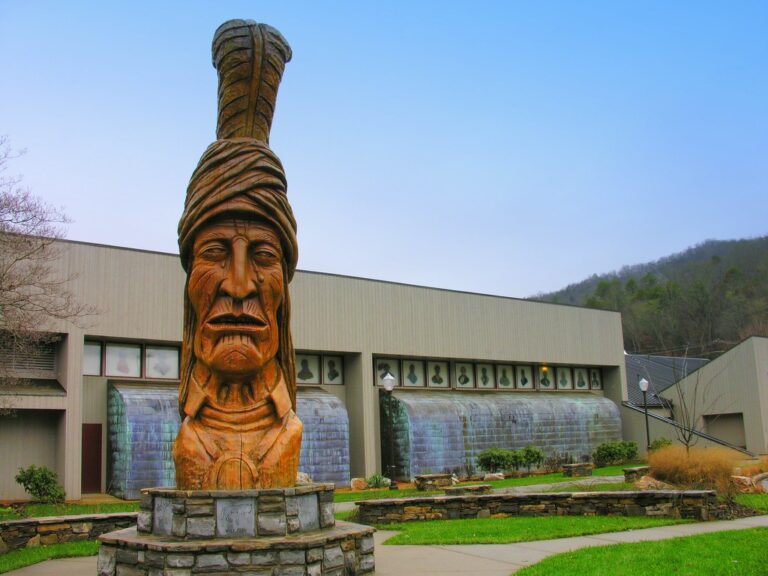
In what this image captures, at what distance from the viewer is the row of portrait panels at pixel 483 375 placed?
89.9 ft

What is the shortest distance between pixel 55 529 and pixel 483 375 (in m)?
21.1

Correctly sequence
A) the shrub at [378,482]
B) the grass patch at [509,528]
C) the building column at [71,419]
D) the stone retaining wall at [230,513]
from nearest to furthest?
the stone retaining wall at [230,513]
the grass patch at [509,528]
the building column at [71,419]
the shrub at [378,482]

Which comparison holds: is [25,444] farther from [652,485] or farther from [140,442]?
[652,485]

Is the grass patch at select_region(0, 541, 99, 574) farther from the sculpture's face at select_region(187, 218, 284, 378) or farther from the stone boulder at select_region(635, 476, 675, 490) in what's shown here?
the stone boulder at select_region(635, 476, 675, 490)

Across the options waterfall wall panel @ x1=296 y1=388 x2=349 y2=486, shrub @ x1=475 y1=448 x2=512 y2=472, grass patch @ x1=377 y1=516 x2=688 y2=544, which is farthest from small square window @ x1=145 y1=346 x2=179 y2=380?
grass patch @ x1=377 y1=516 x2=688 y2=544

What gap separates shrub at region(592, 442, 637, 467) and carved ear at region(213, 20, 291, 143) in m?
24.6

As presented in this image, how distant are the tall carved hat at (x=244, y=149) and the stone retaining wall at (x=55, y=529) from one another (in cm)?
535

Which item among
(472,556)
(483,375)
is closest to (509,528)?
(472,556)

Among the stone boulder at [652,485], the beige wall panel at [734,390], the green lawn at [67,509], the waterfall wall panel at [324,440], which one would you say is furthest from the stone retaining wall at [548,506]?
the beige wall panel at [734,390]

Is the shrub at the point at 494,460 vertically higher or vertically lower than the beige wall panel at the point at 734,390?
lower

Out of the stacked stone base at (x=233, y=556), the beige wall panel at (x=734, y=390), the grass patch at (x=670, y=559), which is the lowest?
the grass patch at (x=670, y=559)

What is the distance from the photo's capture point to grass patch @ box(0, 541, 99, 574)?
30.1ft

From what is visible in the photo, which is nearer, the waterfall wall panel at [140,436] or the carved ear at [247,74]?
the carved ear at [247,74]

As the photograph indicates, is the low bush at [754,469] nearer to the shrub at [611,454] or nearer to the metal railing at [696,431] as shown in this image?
the shrub at [611,454]
